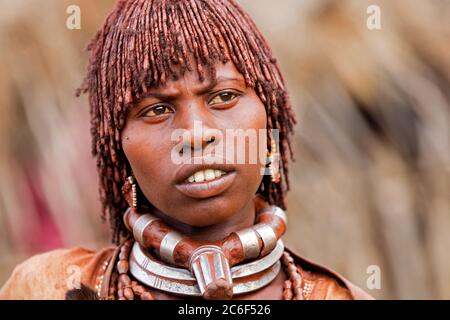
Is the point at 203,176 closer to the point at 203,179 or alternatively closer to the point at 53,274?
the point at 203,179

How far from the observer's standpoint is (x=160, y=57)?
7.07ft

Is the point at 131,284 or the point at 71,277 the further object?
the point at 71,277

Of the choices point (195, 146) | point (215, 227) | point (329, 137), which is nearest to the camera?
point (195, 146)

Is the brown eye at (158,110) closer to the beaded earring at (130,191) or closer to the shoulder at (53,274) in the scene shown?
the beaded earring at (130,191)

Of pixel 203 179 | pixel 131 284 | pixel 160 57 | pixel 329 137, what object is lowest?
pixel 329 137

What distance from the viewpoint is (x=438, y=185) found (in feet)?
12.2

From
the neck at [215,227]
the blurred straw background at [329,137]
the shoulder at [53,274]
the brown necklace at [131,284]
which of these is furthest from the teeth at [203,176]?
the blurred straw background at [329,137]

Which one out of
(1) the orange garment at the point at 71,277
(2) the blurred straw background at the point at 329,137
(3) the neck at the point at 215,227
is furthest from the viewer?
(2) the blurred straw background at the point at 329,137

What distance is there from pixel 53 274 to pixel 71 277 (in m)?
0.07

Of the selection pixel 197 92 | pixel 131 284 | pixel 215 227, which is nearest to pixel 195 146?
pixel 197 92

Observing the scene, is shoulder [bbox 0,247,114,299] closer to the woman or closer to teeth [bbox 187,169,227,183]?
the woman

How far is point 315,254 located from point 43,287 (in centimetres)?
149

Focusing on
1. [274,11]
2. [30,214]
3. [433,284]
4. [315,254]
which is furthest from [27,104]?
[433,284]

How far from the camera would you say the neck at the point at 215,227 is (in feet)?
7.38
